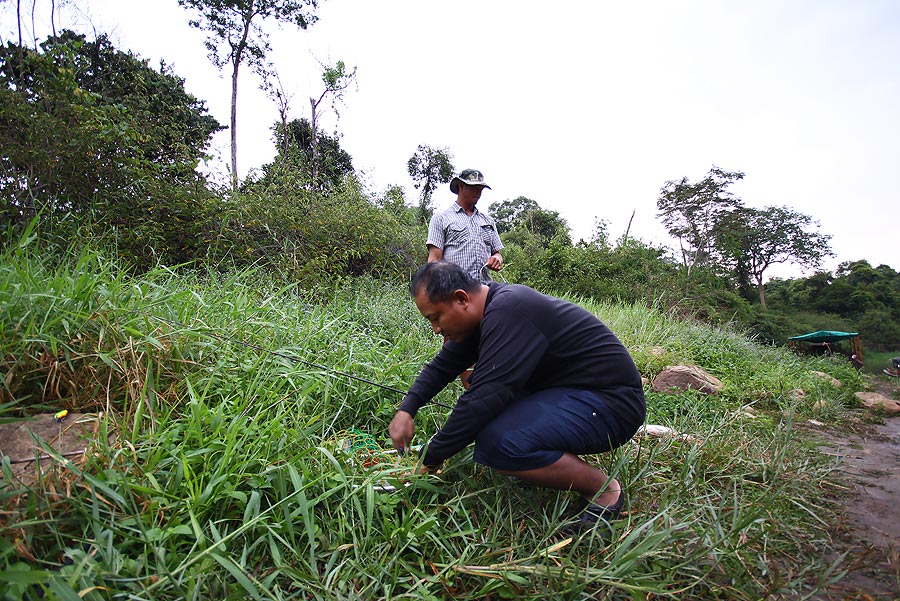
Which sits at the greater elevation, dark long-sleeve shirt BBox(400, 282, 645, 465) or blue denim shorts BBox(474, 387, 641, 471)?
dark long-sleeve shirt BBox(400, 282, 645, 465)

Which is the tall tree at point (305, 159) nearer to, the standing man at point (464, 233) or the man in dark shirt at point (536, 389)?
the standing man at point (464, 233)

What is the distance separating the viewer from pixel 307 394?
78.7 inches

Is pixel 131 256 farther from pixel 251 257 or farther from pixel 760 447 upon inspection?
pixel 760 447

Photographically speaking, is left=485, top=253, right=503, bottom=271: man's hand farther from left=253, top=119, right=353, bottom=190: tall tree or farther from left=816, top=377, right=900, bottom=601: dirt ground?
left=253, top=119, right=353, bottom=190: tall tree

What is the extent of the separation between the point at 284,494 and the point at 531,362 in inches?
38.6

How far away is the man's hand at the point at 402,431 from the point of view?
1.73 m

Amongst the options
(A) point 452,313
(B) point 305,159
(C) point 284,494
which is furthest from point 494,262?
(B) point 305,159

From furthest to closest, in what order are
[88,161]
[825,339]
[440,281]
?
[825,339], [88,161], [440,281]

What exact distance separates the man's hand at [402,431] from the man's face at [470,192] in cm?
199

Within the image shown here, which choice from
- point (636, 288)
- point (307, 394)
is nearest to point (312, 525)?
point (307, 394)

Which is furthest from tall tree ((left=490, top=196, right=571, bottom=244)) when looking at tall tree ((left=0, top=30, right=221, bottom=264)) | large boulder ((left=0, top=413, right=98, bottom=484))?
large boulder ((left=0, top=413, right=98, bottom=484))

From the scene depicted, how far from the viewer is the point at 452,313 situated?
1617 mm

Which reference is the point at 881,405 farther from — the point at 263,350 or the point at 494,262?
the point at 263,350

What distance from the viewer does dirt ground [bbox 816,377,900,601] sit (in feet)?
4.56
